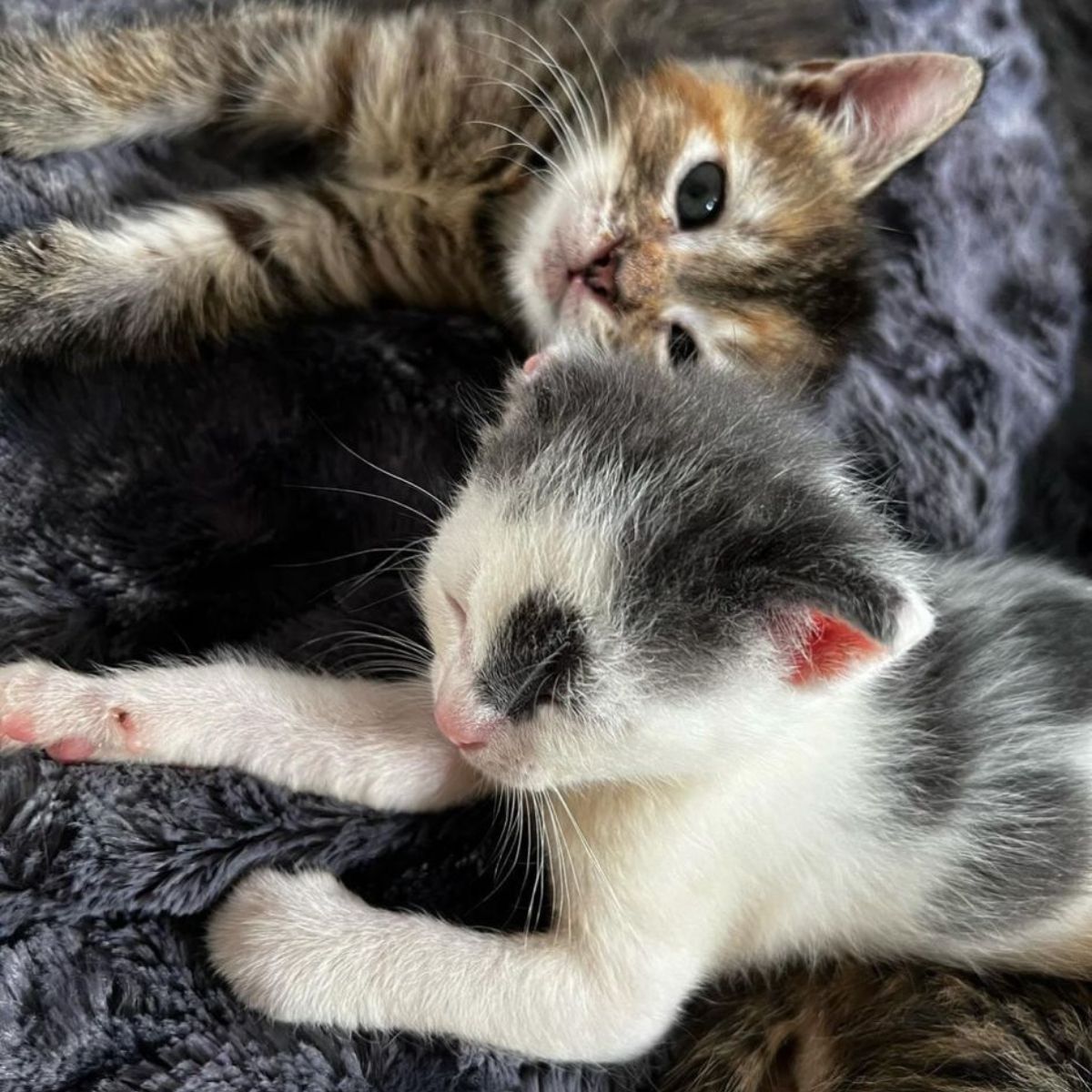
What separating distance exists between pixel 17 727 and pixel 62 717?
0.04m

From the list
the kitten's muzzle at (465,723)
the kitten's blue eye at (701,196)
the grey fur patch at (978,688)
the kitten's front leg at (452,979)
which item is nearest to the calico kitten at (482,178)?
the kitten's blue eye at (701,196)

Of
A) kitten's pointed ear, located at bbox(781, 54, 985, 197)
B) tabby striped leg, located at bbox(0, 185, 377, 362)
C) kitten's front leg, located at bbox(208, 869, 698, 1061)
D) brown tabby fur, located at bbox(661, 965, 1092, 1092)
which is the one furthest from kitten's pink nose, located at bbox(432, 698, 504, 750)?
kitten's pointed ear, located at bbox(781, 54, 985, 197)

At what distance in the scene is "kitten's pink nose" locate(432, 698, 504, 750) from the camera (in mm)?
873

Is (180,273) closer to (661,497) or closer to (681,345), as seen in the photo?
(681,345)

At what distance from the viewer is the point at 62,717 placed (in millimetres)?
1003

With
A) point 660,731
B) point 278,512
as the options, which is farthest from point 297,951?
point 278,512

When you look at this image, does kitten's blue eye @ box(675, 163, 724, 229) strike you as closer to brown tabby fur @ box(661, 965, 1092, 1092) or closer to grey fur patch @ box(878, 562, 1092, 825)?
grey fur patch @ box(878, 562, 1092, 825)

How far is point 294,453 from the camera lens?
4.15 feet

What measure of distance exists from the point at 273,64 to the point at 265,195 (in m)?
0.17

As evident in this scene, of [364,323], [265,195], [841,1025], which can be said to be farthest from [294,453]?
[841,1025]

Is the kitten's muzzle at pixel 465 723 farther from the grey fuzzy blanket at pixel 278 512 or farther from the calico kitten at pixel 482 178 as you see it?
the calico kitten at pixel 482 178

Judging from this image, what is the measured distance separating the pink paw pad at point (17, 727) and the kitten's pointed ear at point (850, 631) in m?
0.67

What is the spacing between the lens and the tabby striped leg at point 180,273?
1232 mm

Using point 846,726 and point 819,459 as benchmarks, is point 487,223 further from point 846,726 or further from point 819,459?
point 846,726
